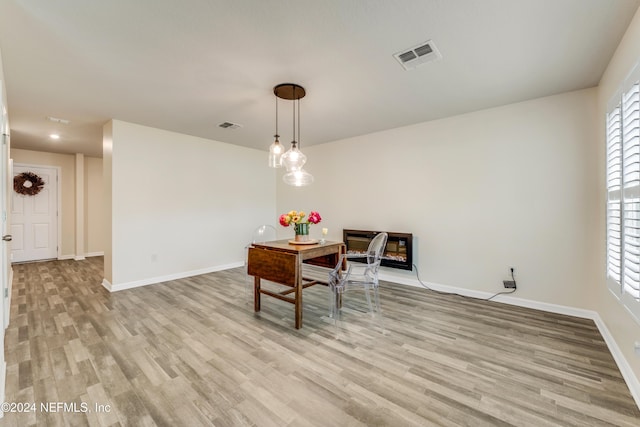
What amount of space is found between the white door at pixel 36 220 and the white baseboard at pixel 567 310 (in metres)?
7.09

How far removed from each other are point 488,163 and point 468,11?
7.13ft

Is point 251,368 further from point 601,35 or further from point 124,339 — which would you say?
point 601,35

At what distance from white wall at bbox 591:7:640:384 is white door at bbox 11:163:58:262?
8.95 meters

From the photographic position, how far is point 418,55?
224 centimetres

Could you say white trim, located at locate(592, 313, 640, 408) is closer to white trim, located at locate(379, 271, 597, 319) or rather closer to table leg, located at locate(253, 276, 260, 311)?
white trim, located at locate(379, 271, 597, 319)

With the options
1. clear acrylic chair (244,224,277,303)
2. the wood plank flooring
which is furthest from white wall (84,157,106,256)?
clear acrylic chair (244,224,277,303)

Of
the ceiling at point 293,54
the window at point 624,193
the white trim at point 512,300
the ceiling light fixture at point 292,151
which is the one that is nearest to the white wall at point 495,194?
the white trim at point 512,300

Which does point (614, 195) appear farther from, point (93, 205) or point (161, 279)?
point (93, 205)

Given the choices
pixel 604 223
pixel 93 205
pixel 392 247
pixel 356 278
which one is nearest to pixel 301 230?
pixel 356 278

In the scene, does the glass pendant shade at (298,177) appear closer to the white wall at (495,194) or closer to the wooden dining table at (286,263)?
the wooden dining table at (286,263)

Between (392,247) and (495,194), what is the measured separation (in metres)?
1.54

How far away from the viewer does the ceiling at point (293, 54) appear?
5.72 feet

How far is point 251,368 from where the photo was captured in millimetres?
2031

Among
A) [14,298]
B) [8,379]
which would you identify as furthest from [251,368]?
[14,298]
